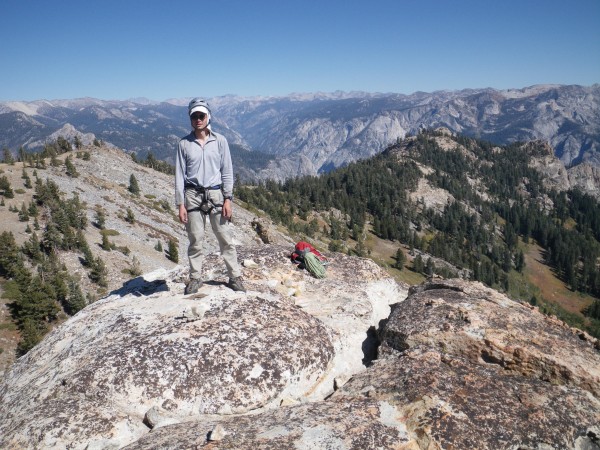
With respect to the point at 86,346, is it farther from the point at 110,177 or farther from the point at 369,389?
the point at 110,177

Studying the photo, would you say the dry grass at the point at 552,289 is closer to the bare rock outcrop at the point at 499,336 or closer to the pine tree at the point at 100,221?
the pine tree at the point at 100,221

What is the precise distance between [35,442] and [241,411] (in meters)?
3.95

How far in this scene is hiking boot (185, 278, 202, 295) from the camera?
12106mm

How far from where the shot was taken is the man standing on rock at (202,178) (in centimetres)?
1055

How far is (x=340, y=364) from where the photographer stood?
1070 centimetres

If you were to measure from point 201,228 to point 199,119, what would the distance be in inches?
129

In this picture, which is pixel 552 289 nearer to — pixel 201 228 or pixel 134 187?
pixel 134 187

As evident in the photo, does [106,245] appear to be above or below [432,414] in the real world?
below

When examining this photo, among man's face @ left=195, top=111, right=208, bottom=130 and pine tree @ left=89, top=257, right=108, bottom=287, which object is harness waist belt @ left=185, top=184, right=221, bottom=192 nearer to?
man's face @ left=195, top=111, right=208, bottom=130

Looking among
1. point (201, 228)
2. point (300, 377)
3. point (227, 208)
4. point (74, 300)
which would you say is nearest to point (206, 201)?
point (227, 208)

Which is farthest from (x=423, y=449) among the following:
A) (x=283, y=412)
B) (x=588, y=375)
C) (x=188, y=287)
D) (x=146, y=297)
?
(x=146, y=297)

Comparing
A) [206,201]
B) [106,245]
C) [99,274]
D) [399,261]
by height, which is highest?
[206,201]

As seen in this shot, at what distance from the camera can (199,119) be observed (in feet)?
33.2

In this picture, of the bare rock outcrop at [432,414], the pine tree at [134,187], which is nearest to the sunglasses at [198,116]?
the bare rock outcrop at [432,414]
